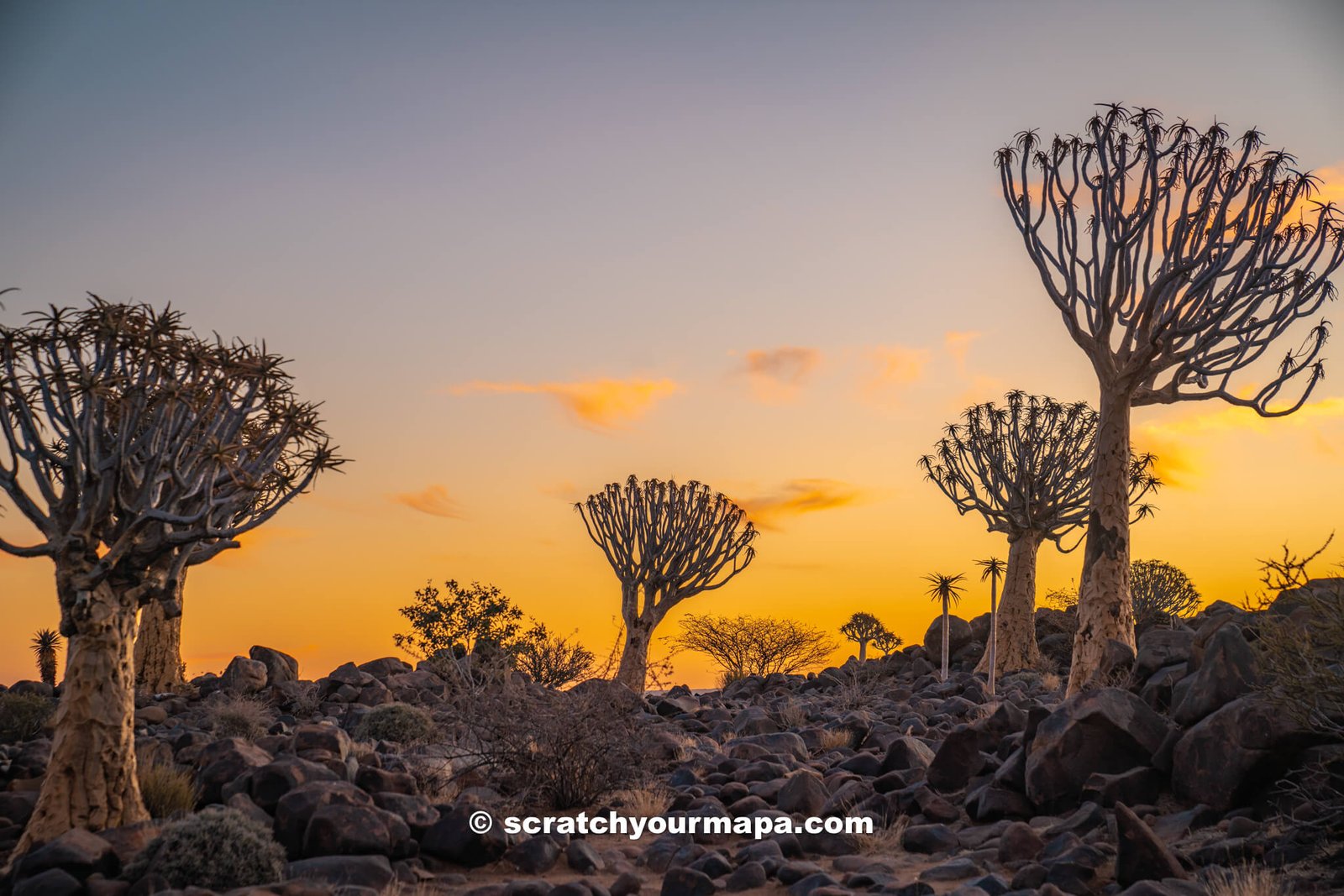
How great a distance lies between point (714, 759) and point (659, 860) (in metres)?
4.86

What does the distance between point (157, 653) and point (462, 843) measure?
14832 mm

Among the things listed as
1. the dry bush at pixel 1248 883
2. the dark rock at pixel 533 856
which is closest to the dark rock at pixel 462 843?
the dark rock at pixel 533 856

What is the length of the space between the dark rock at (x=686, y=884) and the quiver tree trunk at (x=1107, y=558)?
29.6 ft

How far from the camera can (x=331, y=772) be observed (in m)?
10.9

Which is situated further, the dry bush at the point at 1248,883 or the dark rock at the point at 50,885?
the dark rock at the point at 50,885

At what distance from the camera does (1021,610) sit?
2664 centimetres

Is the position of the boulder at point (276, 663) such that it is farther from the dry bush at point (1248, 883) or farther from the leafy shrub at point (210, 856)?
the dry bush at point (1248, 883)

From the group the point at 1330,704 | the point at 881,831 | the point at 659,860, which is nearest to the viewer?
the point at 1330,704

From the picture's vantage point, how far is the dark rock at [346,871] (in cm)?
863

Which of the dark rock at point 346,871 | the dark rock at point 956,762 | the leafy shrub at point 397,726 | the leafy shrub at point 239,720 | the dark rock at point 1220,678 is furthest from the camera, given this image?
the leafy shrub at point 397,726

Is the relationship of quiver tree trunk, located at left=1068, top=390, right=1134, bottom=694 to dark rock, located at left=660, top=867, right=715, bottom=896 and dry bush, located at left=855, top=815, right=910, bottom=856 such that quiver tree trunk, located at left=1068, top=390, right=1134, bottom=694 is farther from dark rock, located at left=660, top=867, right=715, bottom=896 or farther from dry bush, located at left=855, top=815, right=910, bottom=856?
dark rock, located at left=660, top=867, right=715, bottom=896

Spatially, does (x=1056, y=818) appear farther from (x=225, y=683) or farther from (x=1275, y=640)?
(x=225, y=683)

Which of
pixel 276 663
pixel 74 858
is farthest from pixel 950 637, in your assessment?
pixel 74 858

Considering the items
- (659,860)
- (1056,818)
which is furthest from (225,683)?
(1056,818)
